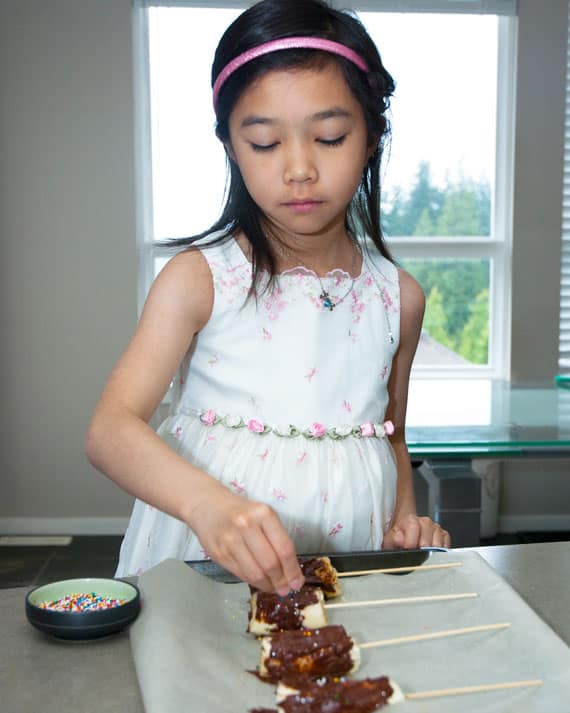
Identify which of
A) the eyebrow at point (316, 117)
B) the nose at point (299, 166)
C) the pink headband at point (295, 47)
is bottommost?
the nose at point (299, 166)

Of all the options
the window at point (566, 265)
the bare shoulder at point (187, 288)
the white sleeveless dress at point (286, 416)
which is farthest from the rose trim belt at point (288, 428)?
the window at point (566, 265)

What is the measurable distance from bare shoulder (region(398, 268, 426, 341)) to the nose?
46 cm

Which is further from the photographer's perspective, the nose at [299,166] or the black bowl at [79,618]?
the nose at [299,166]

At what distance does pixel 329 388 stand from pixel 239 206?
0.35 m

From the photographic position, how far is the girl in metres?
1.25

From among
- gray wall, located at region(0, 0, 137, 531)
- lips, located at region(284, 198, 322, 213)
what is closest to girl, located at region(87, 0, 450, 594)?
lips, located at region(284, 198, 322, 213)

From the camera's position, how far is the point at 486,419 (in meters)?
2.54

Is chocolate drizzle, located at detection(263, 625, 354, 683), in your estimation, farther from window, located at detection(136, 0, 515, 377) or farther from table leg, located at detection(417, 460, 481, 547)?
window, located at detection(136, 0, 515, 377)

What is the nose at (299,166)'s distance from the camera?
1229 mm

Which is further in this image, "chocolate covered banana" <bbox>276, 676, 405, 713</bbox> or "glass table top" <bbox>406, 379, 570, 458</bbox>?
"glass table top" <bbox>406, 379, 570, 458</bbox>

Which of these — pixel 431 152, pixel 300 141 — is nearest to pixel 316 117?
pixel 300 141

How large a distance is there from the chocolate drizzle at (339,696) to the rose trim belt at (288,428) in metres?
0.59

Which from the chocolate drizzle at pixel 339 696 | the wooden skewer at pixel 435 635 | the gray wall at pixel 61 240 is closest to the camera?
the chocolate drizzle at pixel 339 696

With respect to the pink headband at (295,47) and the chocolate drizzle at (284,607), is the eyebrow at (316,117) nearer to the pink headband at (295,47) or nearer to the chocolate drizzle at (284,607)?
the pink headband at (295,47)
